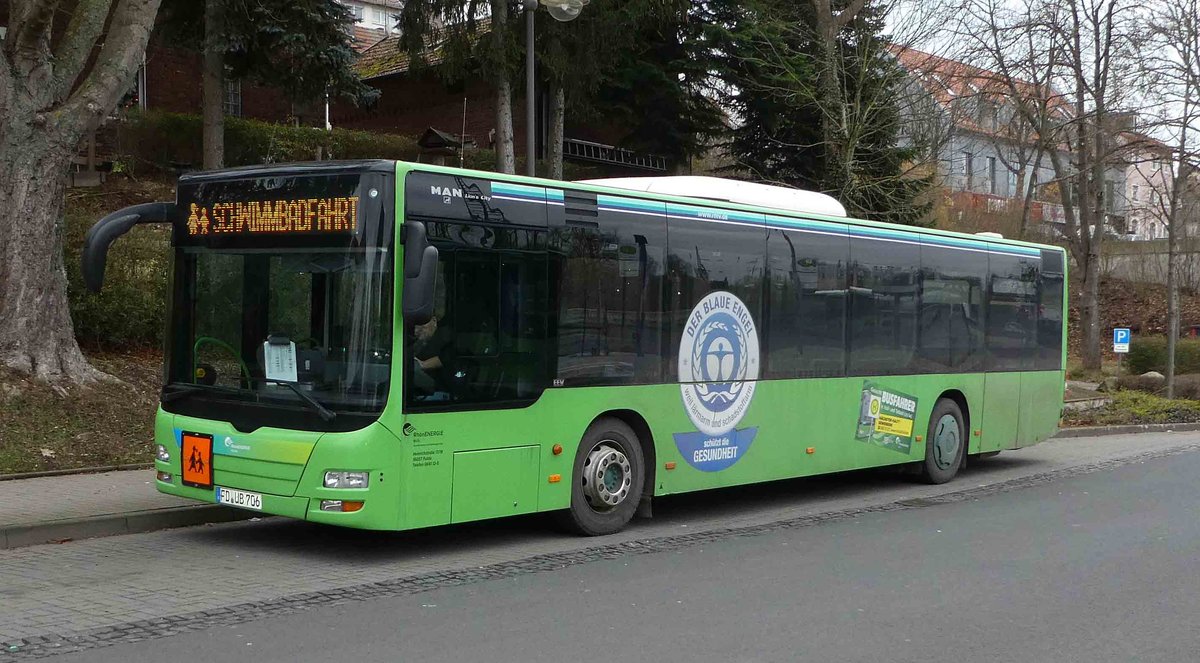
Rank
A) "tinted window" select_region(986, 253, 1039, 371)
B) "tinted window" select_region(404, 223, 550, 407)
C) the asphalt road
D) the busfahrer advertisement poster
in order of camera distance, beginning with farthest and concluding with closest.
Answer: "tinted window" select_region(986, 253, 1039, 371), the busfahrer advertisement poster, "tinted window" select_region(404, 223, 550, 407), the asphalt road

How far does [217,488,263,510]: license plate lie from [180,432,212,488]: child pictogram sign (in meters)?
0.15

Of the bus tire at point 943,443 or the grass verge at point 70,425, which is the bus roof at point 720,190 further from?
the grass verge at point 70,425

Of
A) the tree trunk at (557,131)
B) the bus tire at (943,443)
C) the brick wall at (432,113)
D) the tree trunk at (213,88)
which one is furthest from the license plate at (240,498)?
the brick wall at (432,113)

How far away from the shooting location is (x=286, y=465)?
862 centimetres

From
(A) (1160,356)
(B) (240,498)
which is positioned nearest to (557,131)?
(B) (240,498)

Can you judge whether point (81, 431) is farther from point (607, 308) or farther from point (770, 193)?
point (770, 193)

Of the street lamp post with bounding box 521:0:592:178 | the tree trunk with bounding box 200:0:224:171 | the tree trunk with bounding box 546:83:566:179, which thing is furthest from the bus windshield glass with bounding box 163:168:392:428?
the tree trunk with bounding box 546:83:566:179

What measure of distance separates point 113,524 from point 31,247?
502 centimetres

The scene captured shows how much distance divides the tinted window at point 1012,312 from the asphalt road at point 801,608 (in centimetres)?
447

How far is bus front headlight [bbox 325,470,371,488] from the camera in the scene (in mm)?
8414

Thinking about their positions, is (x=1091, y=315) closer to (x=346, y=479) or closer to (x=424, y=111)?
(x=424, y=111)

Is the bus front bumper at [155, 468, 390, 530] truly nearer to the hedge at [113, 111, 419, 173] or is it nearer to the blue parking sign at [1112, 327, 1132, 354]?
the hedge at [113, 111, 419, 173]

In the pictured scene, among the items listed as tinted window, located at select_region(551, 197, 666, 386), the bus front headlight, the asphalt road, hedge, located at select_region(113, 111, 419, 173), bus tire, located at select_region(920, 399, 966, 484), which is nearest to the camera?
the asphalt road

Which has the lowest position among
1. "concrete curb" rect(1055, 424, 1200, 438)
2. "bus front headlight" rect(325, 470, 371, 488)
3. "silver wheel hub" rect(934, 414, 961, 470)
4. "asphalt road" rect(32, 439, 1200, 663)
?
"concrete curb" rect(1055, 424, 1200, 438)
